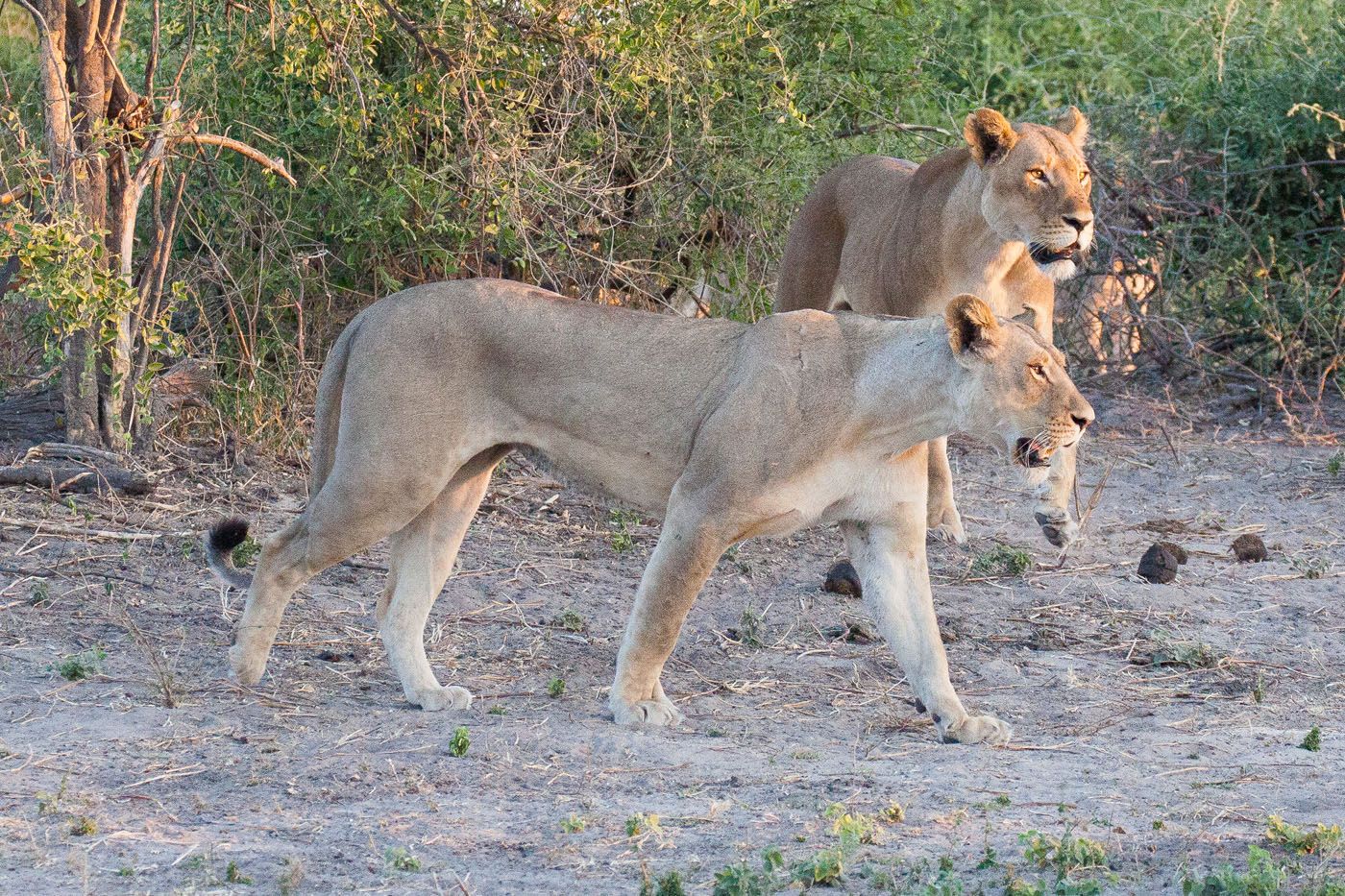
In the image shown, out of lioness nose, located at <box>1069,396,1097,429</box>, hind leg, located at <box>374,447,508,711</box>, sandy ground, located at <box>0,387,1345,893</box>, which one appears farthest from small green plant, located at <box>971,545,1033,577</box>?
hind leg, located at <box>374,447,508,711</box>

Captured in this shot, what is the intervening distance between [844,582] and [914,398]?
1.91 meters

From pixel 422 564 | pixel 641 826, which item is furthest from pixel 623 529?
pixel 641 826

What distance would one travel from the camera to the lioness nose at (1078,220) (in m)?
6.50

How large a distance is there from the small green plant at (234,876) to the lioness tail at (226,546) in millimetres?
1942

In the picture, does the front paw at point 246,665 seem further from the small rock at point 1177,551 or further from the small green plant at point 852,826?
the small rock at point 1177,551

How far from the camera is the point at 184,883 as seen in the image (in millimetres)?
3465

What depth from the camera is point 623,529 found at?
286 inches

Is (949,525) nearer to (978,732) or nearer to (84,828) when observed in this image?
(978,732)

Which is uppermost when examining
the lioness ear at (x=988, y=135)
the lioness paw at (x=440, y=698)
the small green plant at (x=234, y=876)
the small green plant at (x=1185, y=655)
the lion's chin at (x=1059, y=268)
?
the lioness ear at (x=988, y=135)

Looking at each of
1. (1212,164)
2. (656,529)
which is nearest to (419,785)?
(656,529)

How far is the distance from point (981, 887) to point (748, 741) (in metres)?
1.38

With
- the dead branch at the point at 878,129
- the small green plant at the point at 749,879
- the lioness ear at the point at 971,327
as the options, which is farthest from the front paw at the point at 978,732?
the dead branch at the point at 878,129

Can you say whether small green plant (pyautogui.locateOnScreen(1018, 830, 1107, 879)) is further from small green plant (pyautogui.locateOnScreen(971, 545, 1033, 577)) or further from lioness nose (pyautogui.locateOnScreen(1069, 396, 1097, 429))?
small green plant (pyautogui.locateOnScreen(971, 545, 1033, 577))

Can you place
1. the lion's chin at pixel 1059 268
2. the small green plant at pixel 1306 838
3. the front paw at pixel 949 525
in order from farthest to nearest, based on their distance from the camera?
the front paw at pixel 949 525 → the lion's chin at pixel 1059 268 → the small green plant at pixel 1306 838
